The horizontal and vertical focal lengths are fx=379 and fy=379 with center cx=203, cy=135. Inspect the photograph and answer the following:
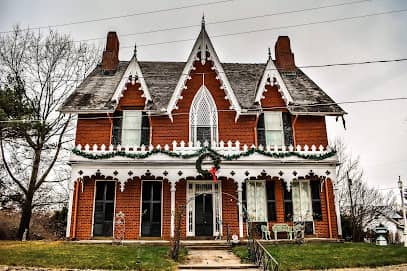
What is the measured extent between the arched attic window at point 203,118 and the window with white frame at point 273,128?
282 cm

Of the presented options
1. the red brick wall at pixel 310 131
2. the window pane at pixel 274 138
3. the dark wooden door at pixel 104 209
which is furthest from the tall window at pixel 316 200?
the dark wooden door at pixel 104 209

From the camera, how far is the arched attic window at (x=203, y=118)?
803 inches

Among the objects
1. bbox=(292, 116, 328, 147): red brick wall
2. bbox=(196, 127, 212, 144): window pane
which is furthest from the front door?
bbox=(292, 116, 328, 147): red brick wall

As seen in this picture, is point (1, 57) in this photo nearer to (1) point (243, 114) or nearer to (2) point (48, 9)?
(2) point (48, 9)

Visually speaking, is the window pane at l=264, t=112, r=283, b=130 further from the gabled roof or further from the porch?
the porch


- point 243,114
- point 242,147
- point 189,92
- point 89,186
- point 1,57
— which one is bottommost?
point 89,186

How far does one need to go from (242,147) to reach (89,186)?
8.17 m

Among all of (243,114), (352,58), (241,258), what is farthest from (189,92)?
(241,258)

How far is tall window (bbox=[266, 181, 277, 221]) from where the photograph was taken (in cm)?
1928

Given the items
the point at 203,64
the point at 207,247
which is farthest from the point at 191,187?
the point at 203,64

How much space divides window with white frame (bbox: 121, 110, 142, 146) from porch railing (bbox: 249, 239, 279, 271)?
356 inches

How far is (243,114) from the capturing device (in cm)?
2047

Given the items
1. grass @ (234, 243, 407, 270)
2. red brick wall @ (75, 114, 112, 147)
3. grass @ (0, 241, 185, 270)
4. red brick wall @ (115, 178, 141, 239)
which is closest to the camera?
grass @ (0, 241, 185, 270)

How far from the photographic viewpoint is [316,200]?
19594mm
